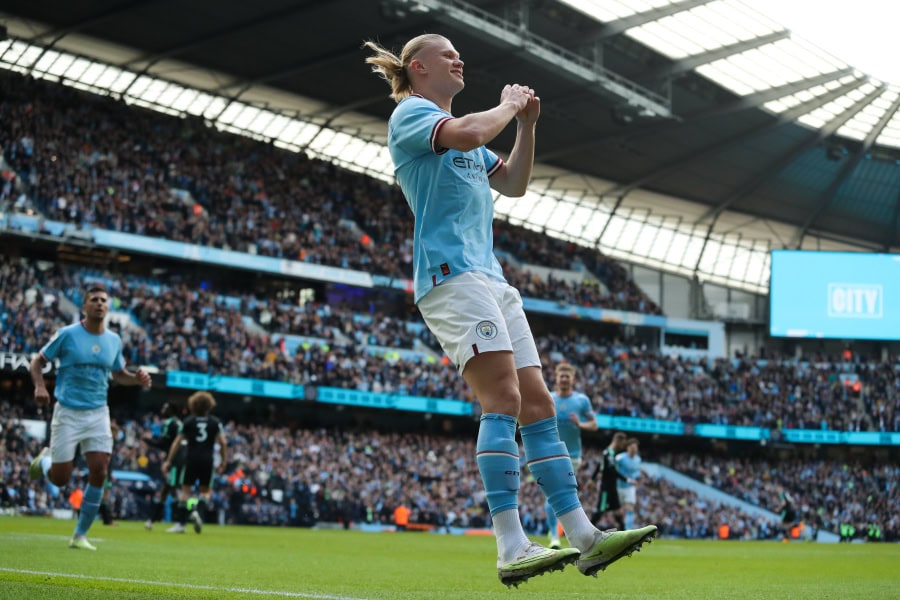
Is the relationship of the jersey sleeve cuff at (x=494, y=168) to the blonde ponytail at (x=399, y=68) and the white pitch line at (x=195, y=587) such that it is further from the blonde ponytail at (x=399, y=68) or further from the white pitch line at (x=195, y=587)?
the white pitch line at (x=195, y=587)

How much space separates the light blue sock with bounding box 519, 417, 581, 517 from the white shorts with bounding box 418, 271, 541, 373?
318 mm

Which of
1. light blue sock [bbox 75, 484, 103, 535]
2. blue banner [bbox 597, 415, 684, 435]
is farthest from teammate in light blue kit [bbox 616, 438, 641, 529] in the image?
blue banner [bbox 597, 415, 684, 435]

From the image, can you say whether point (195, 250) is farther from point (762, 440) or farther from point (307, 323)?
point (762, 440)

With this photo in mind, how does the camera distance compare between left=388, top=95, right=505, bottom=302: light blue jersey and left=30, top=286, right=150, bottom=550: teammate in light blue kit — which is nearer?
left=388, top=95, right=505, bottom=302: light blue jersey

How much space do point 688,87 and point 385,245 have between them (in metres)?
14.6

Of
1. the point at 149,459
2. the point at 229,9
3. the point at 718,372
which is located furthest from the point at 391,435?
the point at 718,372

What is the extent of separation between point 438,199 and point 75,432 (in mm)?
6613

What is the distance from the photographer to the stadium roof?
3703 centimetres

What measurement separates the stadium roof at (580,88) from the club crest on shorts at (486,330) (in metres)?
28.3

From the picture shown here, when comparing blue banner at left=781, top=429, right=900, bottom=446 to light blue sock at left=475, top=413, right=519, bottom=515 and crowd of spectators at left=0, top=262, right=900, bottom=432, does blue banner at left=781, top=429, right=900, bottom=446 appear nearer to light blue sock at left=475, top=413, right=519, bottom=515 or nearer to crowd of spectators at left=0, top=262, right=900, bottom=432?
crowd of spectators at left=0, top=262, right=900, bottom=432

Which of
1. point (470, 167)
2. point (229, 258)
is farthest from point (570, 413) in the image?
point (229, 258)

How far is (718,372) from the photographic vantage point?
54188 mm

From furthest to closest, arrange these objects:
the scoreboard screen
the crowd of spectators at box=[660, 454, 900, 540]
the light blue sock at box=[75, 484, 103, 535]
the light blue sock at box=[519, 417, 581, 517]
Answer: the crowd of spectators at box=[660, 454, 900, 540] → the scoreboard screen → the light blue sock at box=[75, 484, 103, 535] → the light blue sock at box=[519, 417, 581, 517]

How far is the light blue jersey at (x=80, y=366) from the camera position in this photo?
1043cm
